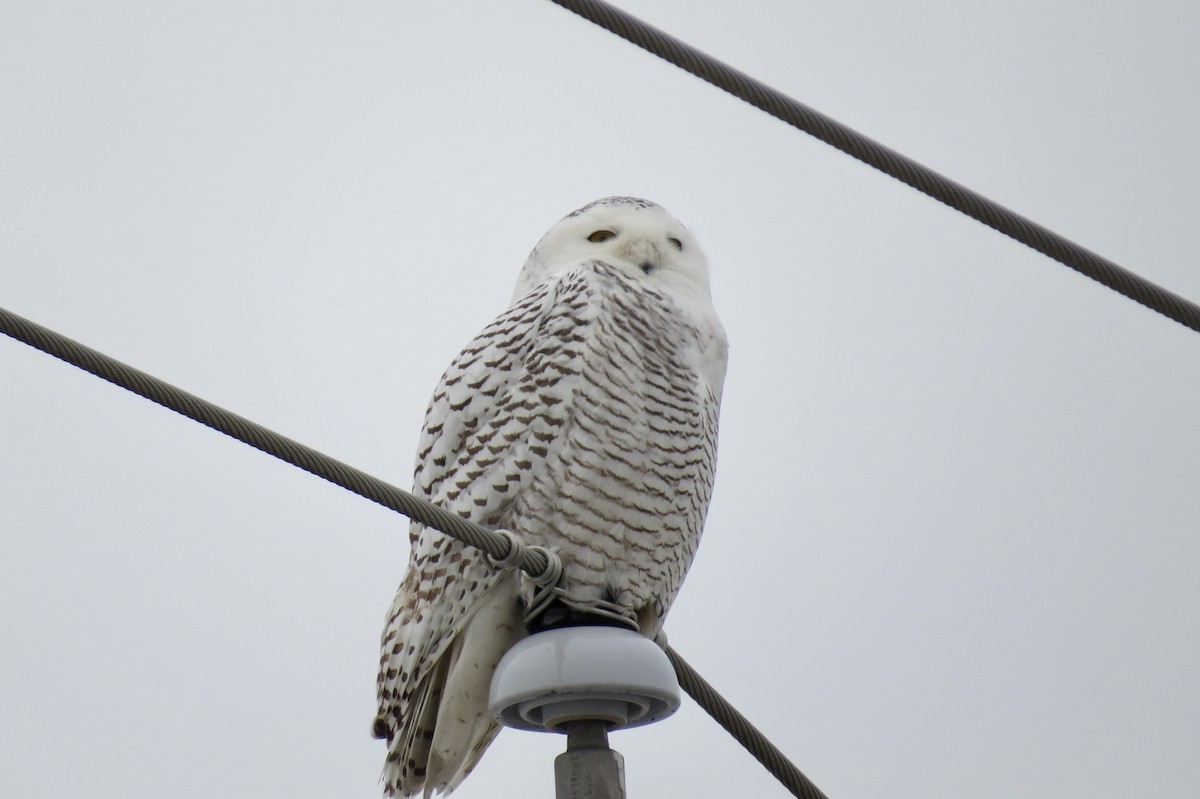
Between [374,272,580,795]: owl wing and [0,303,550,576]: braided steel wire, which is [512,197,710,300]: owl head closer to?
[374,272,580,795]: owl wing

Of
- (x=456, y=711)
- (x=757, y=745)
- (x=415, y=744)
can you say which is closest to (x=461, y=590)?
(x=456, y=711)

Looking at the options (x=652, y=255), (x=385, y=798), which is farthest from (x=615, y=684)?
(x=652, y=255)

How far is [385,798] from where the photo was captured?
141 inches

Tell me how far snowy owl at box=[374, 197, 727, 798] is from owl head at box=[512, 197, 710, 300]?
0.35ft

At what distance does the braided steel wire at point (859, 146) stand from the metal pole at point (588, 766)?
1.13 metres

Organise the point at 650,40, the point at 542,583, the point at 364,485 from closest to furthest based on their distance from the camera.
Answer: the point at 364,485, the point at 650,40, the point at 542,583

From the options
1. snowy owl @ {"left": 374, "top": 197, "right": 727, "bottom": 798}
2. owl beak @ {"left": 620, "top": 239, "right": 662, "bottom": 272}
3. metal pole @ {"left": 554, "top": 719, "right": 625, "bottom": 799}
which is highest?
owl beak @ {"left": 620, "top": 239, "right": 662, "bottom": 272}

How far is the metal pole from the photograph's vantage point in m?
2.67

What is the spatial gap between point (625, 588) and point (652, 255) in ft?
2.81

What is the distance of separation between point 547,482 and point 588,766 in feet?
3.02

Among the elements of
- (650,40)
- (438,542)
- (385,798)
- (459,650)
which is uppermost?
(650,40)

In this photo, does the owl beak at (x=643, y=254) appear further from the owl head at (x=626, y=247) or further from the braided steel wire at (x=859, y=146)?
the braided steel wire at (x=859, y=146)

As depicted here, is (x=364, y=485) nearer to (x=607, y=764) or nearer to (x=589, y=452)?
(x=607, y=764)

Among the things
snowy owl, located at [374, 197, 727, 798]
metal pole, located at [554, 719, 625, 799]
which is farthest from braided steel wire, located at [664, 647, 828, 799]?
snowy owl, located at [374, 197, 727, 798]
